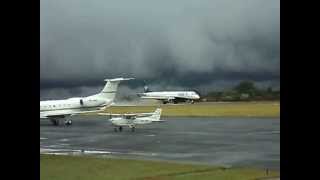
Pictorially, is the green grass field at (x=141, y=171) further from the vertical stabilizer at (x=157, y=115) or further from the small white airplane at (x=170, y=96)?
the vertical stabilizer at (x=157, y=115)

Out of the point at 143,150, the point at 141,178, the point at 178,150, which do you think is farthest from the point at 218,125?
the point at 141,178

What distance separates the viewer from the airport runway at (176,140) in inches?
133

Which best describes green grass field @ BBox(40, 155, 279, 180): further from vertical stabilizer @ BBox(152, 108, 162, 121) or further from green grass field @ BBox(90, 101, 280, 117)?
vertical stabilizer @ BBox(152, 108, 162, 121)

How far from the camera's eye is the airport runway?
3367 mm

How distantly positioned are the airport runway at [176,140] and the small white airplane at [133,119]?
65 millimetres

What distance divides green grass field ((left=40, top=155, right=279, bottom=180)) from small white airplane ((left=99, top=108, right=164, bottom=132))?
88 cm

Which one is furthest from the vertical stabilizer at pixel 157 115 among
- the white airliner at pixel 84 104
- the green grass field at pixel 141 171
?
the green grass field at pixel 141 171

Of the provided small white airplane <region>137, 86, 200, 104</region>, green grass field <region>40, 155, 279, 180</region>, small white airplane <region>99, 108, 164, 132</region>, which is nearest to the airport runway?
small white airplane <region>99, 108, 164, 132</region>

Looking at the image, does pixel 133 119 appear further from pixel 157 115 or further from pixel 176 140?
pixel 176 140
